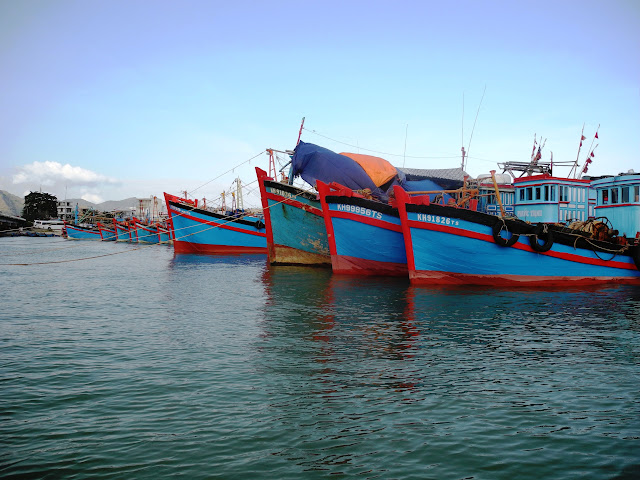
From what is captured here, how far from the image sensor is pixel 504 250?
19.2 m

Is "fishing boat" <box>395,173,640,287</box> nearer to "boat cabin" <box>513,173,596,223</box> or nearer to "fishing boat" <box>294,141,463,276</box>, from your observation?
"fishing boat" <box>294,141,463,276</box>

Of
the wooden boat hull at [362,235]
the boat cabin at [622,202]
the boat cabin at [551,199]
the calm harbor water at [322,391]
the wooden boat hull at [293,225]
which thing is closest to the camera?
the calm harbor water at [322,391]

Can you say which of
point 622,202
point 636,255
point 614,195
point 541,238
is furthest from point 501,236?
point 614,195

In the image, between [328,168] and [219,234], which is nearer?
[328,168]

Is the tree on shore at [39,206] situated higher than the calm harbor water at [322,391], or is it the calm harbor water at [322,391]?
the tree on shore at [39,206]

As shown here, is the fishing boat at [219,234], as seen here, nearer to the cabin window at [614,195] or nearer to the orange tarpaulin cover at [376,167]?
the orange tarpaulin cover at [376,167]

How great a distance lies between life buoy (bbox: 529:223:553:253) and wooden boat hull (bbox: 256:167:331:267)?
1134 cm

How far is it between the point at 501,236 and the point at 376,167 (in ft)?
42.4

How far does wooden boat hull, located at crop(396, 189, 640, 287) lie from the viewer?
1895cm

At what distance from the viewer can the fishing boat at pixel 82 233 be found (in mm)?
83188

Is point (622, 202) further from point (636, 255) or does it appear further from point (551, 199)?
point (551, 199)

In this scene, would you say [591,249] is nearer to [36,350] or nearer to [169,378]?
[169,378]

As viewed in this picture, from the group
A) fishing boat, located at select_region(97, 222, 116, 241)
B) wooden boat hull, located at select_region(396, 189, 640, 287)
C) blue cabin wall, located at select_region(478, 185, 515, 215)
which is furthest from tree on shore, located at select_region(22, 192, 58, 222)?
wooden boat hull, located at select_region(396, 189, 640, 287)

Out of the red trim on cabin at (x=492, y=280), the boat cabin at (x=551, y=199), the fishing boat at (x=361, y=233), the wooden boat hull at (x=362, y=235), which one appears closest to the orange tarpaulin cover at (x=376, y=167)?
the fishing boat at (x=361, y=233)
